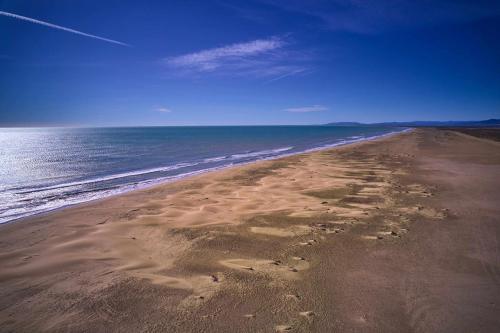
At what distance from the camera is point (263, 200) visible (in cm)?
911

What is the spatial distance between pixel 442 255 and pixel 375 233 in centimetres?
126

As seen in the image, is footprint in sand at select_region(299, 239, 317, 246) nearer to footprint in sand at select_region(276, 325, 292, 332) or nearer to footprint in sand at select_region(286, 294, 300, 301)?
footprint in sand at select_region(286, 294, 300, 301)

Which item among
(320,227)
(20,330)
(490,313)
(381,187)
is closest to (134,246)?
(20,330)

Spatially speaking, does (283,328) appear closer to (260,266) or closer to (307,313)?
(307,313)

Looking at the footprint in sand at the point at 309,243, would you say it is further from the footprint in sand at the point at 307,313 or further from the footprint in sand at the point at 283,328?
the footprint in sand at the point at 283,328

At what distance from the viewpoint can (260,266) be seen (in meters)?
4.59

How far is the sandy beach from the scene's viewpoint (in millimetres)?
3324

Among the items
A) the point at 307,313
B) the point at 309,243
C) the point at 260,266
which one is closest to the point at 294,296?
the point at 307,313

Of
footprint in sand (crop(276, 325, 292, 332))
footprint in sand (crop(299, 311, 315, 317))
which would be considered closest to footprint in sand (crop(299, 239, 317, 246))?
footprint in sand (crop(299, 311, 315, 317))

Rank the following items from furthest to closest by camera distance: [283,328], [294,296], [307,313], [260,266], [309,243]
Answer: [309,243], [260,266], [294,296], [307,313], [283,328]

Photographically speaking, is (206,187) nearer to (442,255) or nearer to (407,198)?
(407,198)

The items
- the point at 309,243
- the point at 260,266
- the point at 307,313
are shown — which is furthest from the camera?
the point at 309,243

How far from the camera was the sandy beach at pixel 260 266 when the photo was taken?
131 inches

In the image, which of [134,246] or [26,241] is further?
[26,241]
